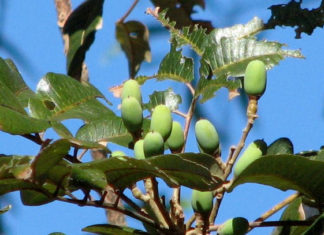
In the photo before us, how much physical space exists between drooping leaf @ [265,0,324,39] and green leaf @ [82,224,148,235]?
0.60 meters

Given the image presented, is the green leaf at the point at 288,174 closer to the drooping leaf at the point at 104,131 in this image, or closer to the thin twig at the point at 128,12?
the drooping leaf at the point at 104,131

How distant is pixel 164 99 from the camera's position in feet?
3.47

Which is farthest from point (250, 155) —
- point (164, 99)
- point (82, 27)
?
point (82, 27)

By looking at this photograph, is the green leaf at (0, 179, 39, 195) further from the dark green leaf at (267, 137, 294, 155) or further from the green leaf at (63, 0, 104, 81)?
the green leaf at (63, 0, 104, 81)

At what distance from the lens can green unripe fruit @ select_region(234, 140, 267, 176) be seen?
2.65 feet

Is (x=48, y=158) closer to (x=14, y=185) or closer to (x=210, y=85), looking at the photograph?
(x=14, y=185)

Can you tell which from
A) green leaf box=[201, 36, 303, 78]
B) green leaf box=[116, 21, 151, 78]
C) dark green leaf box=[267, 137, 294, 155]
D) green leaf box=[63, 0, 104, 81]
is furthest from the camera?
green leaf box=[116, 21, 151, 78]

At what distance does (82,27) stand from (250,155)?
3.44ft

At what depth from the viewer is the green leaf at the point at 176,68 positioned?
980 millimetres

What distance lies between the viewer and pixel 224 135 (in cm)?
147

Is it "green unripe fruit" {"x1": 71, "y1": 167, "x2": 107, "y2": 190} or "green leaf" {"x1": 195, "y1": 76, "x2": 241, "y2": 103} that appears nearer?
"green unripe fruit" {"x1": 71, "y1": 167, "x2": 107, "y2": 190}

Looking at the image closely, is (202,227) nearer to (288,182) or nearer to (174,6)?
(288,182)

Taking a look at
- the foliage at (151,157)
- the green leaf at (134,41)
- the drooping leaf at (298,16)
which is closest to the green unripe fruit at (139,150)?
the foliage at (151,157)

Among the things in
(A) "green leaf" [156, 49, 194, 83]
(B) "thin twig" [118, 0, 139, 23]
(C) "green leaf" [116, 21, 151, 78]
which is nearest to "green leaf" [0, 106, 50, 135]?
→ (A) "green leaf" [156, 49, 194, 83]
